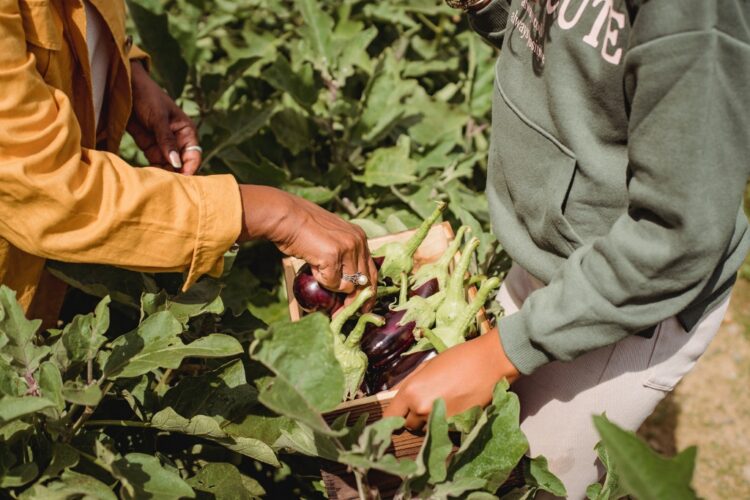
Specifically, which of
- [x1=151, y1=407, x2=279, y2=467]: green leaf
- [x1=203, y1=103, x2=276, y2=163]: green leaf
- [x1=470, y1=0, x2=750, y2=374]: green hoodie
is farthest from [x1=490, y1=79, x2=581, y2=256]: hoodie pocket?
[x1=203, y1=103, x2=276, y2=163]: green leaf

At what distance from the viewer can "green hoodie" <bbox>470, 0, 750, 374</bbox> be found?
92 cm

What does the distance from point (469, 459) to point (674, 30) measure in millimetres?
673

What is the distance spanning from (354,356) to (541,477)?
0.37 meters

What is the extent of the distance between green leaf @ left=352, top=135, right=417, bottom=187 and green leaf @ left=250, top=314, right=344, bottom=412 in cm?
110

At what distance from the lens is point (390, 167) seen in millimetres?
2115

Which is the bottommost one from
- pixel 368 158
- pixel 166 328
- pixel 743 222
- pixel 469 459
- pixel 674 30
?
pixel 368 158

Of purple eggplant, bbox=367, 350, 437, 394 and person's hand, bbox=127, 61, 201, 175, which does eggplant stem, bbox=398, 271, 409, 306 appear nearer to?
purple eggplant, bbox=367, 350, 437, 394

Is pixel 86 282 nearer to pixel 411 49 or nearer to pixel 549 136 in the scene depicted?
pixel 549 136

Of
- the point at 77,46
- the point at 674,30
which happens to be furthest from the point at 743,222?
the point at 77,46

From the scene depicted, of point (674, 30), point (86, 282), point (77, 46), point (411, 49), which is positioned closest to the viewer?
point (674, 30)

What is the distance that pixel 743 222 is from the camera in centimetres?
129

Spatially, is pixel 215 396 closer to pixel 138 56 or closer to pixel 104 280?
pixel 104 280

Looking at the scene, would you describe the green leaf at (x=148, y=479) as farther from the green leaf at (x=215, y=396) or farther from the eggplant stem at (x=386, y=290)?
the eggplant stem at (x=386, y=290)

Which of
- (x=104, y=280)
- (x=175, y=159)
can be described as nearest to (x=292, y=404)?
(x=104, y=280)
